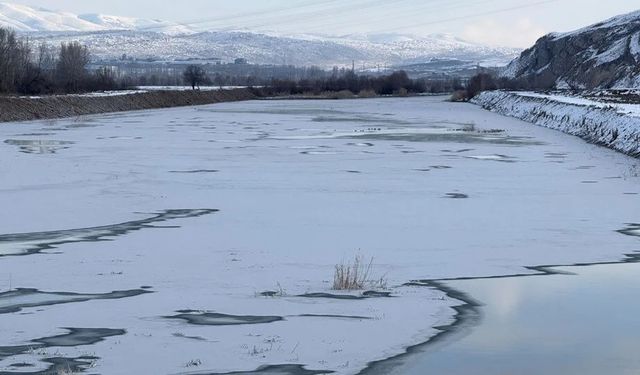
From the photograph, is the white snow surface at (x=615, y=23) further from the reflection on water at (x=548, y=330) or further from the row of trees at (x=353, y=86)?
the reflection on water at (x=548, y=330)

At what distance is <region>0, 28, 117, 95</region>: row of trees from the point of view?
7250 centimetres

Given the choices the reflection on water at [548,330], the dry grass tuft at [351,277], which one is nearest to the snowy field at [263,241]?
the dry grass tuft at [351,277]

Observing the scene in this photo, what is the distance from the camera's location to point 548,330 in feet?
31.4

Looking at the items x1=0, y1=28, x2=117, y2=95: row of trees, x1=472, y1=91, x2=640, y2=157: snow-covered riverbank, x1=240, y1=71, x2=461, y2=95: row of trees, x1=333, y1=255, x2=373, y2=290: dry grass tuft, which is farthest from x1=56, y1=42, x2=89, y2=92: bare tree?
x1=333, y1=255, x2=373, y2=290: dry grass tuft

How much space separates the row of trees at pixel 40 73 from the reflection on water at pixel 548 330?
61.6 metres

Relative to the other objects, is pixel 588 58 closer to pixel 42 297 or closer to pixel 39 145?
pixel 39 145

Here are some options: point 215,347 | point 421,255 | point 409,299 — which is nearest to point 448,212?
point 421,255

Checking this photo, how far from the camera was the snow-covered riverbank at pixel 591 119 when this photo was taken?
3331cm

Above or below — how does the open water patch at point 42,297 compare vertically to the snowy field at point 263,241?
above

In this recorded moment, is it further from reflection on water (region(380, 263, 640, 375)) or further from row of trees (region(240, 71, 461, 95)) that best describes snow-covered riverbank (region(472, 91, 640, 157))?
row of trees (region(240, 71, 461, 95))

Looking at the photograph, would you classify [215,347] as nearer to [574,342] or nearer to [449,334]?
[449,334]

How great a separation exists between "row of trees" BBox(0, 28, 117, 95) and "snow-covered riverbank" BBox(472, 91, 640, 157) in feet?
104

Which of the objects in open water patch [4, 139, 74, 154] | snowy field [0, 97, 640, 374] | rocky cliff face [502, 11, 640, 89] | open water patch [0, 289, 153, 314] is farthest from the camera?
rocky cliff face [502, 11, 640, 89]

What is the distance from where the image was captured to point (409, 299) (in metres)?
10.8
